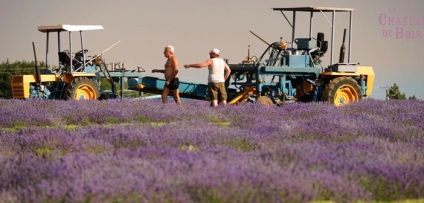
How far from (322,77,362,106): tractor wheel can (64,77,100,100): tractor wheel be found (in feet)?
22.2

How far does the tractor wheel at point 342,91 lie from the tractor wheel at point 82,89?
6772 mm

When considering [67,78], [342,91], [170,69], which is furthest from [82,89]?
[342,91]

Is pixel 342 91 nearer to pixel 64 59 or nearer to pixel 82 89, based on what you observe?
pixel 82 89

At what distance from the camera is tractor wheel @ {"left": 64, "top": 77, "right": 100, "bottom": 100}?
2227cm

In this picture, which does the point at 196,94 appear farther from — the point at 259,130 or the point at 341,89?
the point at 259,130

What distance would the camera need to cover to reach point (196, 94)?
71.8 ft

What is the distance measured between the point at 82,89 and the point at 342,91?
24.2ft

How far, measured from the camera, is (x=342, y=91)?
20828 millimetres

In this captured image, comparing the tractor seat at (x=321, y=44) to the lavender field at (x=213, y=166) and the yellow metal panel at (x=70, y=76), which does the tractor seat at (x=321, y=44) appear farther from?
the lavender field at (x=213, y=166)

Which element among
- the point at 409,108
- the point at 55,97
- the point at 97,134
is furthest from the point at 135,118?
the point at 55,97

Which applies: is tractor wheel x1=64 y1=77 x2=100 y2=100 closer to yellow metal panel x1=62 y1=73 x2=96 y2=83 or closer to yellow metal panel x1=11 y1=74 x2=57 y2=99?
yellow metal panel x1=62 y1=73 x2=96 y2=83

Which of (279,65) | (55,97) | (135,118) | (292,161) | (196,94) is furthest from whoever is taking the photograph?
(55,97)

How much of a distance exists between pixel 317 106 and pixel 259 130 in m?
6.26

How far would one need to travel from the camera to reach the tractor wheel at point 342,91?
20094mm
